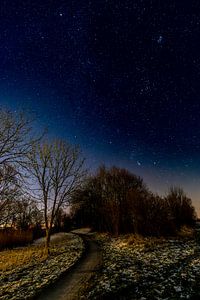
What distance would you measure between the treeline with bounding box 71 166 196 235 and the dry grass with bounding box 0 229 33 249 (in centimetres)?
930

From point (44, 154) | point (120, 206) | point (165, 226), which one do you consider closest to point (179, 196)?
point (120, 206)

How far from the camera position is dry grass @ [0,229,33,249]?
3566cm

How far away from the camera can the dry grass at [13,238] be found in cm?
3566

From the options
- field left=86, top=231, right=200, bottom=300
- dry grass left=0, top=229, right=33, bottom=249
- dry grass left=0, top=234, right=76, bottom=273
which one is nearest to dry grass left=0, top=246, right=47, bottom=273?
dry grass left=0, top=234, right=76, bottom=273

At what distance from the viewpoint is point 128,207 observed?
34531 mm

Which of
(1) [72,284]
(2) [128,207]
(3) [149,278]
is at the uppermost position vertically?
(2) [128,207]

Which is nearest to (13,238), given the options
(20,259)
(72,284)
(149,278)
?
(20,259)

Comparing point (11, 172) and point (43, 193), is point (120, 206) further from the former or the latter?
point (11, 172)

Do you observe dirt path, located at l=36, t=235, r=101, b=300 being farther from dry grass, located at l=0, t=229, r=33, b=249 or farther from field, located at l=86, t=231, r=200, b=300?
dry grass, located at l=0, t=229, r=33, b=249

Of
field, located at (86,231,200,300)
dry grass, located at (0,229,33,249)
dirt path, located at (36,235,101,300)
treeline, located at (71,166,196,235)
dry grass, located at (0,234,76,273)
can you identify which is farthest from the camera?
dry grass, located at (0,229,33,249)

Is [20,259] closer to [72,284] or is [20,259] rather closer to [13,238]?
[72,284]

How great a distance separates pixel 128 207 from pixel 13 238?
17.5 meters

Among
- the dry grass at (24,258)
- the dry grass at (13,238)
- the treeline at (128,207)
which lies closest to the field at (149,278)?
the dry grass at (24,258)

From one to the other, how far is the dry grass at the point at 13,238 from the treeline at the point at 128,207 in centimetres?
930
